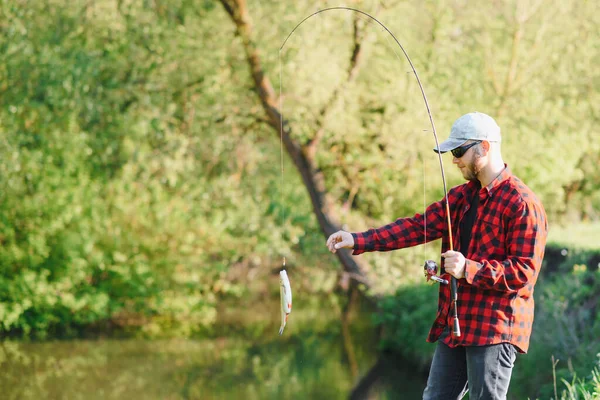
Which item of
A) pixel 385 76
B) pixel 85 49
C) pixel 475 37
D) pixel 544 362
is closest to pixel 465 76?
pixel 475 37

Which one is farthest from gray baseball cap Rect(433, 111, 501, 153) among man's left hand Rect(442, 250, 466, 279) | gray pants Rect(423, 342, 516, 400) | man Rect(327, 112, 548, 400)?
Result: gray pants Rect(423, 342, 516, 400)

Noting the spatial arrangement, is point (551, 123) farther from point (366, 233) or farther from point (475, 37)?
point (366, 233)

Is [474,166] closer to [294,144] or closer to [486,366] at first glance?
[486,366]

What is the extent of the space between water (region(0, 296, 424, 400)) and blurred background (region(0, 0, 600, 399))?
47 mm

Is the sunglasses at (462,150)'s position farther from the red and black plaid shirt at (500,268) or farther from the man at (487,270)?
the red and black plaid shirt at (500,268)

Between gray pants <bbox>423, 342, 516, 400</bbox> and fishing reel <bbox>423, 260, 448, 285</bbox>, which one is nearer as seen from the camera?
gray pants <bbox>423, 342, 516, 400</bbox>

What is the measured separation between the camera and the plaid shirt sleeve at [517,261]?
2934 millimetres

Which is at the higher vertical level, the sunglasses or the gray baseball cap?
the gray baseball cap

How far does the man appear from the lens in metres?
2.96

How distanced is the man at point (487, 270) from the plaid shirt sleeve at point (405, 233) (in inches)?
6.1

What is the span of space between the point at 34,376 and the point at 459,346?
332 inches

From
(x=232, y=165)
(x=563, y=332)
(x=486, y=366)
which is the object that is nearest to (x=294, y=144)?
(x=232, y=165)

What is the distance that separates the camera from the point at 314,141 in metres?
11.6

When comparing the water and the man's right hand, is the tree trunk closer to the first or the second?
the water
